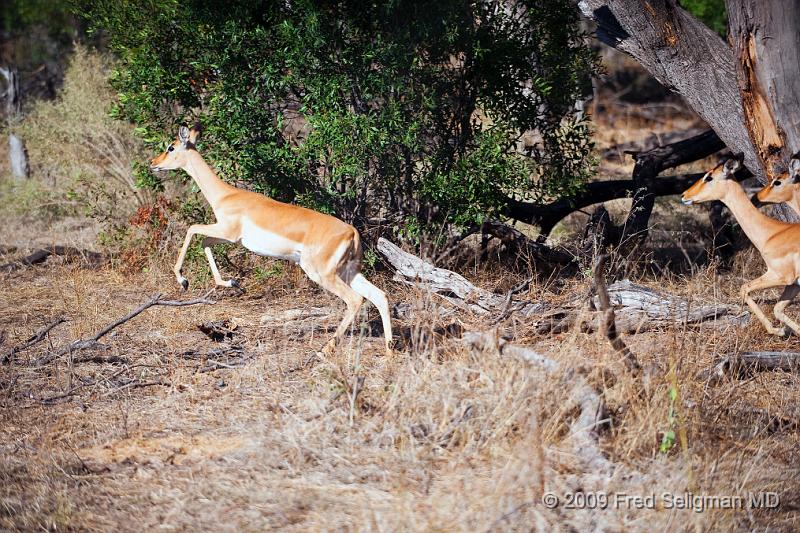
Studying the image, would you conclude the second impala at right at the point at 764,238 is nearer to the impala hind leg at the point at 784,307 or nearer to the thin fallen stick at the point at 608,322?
the impala hind leg at the point at 784,307

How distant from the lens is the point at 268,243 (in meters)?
7.11

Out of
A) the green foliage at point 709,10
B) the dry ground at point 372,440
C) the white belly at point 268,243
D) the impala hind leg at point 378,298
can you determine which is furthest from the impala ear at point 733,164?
the green foliage at point 709,10

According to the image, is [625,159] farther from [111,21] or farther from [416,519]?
[416,519]

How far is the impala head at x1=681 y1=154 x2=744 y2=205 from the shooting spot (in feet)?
24.7

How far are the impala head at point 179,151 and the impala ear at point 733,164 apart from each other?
14.7ft

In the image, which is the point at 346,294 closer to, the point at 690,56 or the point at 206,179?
the point at 206,179

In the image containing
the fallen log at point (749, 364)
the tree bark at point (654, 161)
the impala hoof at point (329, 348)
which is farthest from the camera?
the tree bark at point (654, 161)

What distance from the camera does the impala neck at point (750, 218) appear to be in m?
7.33

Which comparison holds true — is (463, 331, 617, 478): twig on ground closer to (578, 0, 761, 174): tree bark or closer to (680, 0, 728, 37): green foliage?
(578, 0, 761, 174): tree bark

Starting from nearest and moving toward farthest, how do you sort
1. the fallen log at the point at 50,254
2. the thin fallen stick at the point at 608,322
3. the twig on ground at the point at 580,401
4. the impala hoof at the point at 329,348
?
1. the twig on ground at the point at 580,401
2. the thin fallen stick at the point at 608,322
3. the impala hoof at the point at 329,348
4. the fallen log at the point at 50,254

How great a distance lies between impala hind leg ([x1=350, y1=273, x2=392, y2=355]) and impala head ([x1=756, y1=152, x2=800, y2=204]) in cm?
315

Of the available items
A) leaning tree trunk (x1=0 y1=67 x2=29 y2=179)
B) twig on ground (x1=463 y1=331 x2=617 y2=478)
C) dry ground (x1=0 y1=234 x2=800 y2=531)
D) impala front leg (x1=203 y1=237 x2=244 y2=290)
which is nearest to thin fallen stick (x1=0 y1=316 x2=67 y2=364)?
dry ground (x1=0 y1=234 x2=800 y2=531)

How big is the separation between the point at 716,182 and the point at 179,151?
453 cm

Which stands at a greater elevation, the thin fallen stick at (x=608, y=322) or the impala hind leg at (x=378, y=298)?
the thin fallen stick at (x=608, y=322)
